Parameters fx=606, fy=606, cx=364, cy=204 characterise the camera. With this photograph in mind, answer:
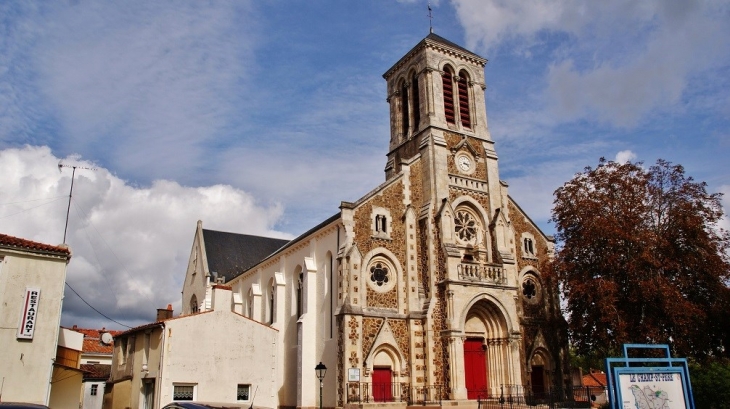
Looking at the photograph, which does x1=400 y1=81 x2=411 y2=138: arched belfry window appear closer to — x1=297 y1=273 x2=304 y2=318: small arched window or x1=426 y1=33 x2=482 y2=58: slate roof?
x1=426 y1=33 x2=482 y2=58: slate roof

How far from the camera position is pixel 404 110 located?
121ft

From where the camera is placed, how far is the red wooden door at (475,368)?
29891mm

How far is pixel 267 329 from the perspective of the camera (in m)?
29.1

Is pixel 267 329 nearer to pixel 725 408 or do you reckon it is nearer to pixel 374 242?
pixel 374 242

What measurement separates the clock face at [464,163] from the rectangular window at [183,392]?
1773 cm

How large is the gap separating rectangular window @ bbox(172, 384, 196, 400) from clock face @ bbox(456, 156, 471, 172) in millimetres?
17726

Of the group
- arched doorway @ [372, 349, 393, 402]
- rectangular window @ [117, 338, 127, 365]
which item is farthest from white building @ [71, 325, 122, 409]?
arched doorway @ [372, 349, 393, 402]

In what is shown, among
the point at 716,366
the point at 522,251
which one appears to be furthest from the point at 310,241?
the point at 716,366

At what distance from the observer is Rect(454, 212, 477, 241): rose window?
1271 inches

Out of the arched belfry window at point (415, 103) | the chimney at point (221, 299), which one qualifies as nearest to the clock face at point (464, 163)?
the arched belfry window at point (415, 103)

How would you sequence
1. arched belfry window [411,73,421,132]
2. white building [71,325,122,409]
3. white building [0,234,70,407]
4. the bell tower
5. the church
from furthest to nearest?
1. white building [71,325,122,409]
2. arched belfry window [411,73,421,132]
3. the bell tower
4. the church
5. white building [0,234,70,407]

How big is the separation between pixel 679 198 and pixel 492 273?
9.43 m

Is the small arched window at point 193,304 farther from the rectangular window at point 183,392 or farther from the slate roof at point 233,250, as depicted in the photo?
the rectangular window at point 183,392

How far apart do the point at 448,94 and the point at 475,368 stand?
51.0ft
